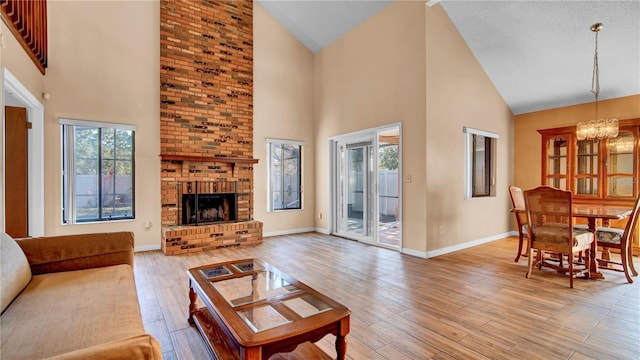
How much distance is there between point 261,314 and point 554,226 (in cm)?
353

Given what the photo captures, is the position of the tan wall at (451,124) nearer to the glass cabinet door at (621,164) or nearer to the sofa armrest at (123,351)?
the glass cabinet door at (621,164)

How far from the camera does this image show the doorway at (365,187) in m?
5.35

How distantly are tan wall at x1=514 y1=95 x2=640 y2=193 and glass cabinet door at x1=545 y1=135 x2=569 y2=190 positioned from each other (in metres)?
0.16

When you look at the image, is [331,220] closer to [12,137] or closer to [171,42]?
[171,42]

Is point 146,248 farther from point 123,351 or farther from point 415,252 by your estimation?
point 123,351

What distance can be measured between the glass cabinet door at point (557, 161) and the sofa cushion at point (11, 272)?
7.28m

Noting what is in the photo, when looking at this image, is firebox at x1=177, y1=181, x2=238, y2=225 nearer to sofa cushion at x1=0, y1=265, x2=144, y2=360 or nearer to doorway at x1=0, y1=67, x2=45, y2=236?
doorway at x1=0, y1=67, x2=45, y2=236

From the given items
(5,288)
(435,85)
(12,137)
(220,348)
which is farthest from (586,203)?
(12,137)

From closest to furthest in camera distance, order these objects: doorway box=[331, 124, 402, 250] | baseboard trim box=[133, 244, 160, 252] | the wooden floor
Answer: the wooden floor
baseboard trim box=[133, 244, 160, 252]
doorway box=[331, 124, 402, 250]

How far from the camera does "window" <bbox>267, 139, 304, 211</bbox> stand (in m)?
6.21

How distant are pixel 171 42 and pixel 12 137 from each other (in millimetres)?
2604

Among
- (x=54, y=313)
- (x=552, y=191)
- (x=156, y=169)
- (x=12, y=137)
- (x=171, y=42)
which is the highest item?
(x=171, y=42)

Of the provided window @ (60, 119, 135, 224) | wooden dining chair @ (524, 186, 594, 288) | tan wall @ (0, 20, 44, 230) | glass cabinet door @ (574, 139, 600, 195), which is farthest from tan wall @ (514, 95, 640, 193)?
tan wall @ (0, 20, 44, 230)

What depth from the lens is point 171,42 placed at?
5.09m
